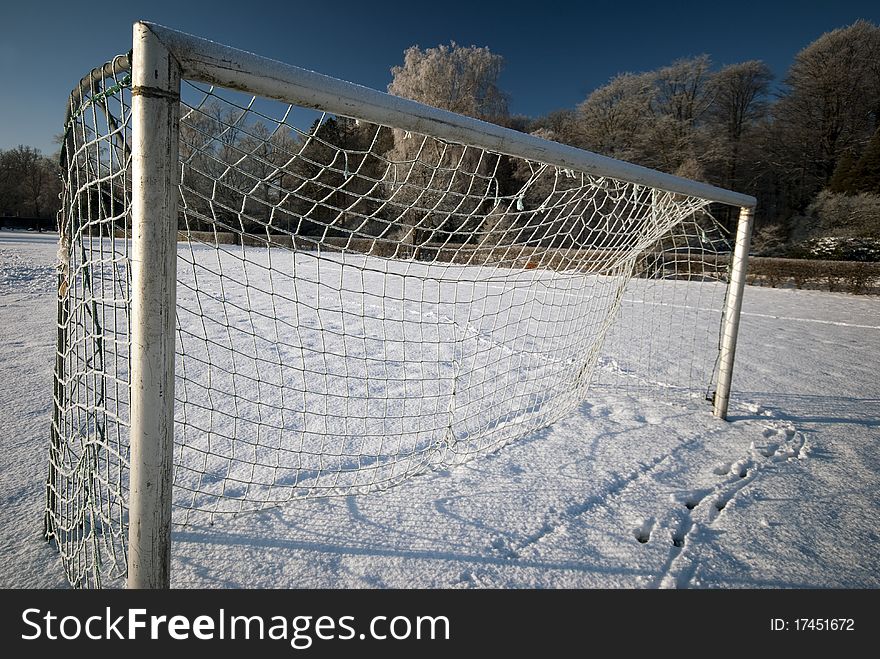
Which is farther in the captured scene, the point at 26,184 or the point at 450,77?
the point at 26,184

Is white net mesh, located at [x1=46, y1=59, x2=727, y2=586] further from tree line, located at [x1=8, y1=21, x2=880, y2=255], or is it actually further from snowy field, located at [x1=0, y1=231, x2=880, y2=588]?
tree line, located at [x1=8, y1=21, x2=880, y2=255]

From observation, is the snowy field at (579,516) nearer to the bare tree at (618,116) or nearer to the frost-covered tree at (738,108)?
the bare tree at (618,116)

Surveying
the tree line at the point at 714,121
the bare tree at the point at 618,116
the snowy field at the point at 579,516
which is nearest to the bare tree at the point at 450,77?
the tree line at the point at 714,121

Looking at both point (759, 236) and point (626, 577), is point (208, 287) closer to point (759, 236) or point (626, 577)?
point (626, 577)

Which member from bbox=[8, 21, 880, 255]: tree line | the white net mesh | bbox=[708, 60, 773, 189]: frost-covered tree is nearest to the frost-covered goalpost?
the white net mesh

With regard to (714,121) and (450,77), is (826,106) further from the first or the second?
(450,77)

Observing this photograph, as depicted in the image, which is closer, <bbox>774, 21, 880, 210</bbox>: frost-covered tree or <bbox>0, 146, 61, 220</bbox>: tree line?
<bbox>774, 21, 880, 210</bbox>: frost-covered tree

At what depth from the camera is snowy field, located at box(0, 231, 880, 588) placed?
1501mm

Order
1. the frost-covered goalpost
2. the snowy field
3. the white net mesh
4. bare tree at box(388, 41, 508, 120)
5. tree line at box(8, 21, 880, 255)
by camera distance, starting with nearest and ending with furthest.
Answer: the frost-covered goalpost, the white net mesh, the snowy field, tree line at box(8, 21, 880, 255), bare tree at box(388, 41, 508, 120)

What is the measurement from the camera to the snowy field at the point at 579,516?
1.50m

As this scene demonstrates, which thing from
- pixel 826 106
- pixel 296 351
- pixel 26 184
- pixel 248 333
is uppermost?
pixel 826 106

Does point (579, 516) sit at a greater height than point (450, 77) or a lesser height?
lesser

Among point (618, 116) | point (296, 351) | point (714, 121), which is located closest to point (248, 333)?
point (296, 351)

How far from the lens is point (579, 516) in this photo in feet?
6.02
